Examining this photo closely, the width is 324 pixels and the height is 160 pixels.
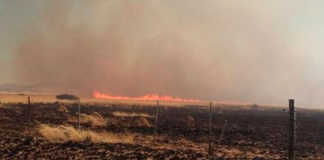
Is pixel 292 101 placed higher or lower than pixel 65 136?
higher

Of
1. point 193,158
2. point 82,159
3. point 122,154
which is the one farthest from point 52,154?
point 193,158

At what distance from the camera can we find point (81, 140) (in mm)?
15781

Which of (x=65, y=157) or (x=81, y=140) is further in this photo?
(x=81, y=140)

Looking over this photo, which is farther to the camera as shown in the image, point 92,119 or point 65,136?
point 92,119

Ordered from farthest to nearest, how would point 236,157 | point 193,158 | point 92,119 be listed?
point 92,119
point 236,157
point 193,158

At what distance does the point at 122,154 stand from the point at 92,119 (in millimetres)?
14847

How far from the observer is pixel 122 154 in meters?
12.6

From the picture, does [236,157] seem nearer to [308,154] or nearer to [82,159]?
[308,154]

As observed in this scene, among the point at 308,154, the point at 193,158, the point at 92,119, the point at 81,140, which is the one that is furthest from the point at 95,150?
the point at 92,119

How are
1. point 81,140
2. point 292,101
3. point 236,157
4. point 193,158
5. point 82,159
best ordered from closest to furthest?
point 292,101, point 82,159, point 193,158, point 236,157, point 81,140

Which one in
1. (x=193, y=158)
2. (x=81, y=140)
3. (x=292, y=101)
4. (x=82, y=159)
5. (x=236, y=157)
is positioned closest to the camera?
(x=292, y=101)

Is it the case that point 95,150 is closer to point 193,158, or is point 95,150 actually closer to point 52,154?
point 52,154

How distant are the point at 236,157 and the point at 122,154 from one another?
5244 mm

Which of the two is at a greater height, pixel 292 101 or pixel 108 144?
pixel 292 101
